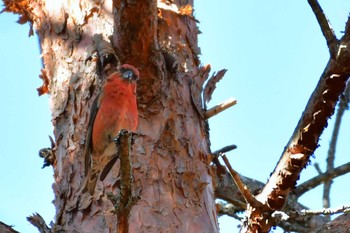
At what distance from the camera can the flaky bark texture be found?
9.81 ft

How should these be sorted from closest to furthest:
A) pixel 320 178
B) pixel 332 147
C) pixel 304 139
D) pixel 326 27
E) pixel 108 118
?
1. pixel 326 27
2. pixel 304 139
3. pixel 108 118
4. pixel 320 178
5. pixel 332 147

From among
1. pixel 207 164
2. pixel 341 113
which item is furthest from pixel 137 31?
pixel 341 113

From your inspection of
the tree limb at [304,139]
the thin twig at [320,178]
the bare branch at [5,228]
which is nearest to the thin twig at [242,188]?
the tree limb at [304,139]

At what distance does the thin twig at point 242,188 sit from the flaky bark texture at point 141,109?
1.03ft

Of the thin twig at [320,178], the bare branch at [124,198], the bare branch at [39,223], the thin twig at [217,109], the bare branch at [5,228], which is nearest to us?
the bare branch at [124,198]

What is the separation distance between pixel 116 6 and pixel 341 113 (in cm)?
207

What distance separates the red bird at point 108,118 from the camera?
3180mm

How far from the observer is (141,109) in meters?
3.35

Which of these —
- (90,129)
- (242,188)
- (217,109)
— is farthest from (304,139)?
(90,129)

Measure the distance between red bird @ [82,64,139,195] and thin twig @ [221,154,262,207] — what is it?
23.8 inches

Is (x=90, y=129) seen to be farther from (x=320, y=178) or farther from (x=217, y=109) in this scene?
(x=320, y=178)

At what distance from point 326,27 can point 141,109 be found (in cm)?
107

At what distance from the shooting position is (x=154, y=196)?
301 cm

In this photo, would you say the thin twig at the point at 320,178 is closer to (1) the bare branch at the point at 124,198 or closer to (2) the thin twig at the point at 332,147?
(2) the thin twig at the point at 332,147
